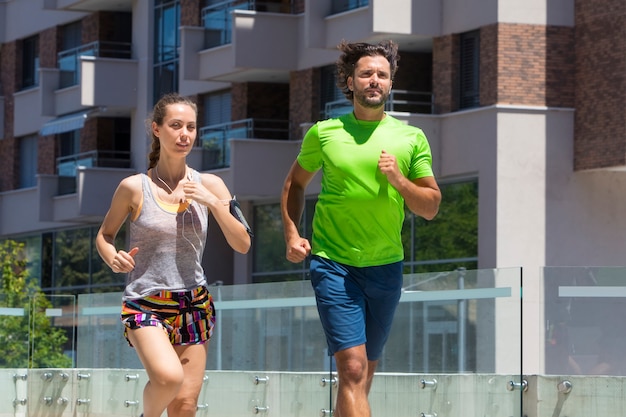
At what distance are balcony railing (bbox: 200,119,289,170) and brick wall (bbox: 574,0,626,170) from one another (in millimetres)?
8761

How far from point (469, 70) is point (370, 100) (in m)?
25.4

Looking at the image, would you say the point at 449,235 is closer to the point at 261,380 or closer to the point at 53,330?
the point at 53,330

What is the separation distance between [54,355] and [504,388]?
686cm

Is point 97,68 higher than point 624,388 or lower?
higher

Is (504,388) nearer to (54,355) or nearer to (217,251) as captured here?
(54,355)

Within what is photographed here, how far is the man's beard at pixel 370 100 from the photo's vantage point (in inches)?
307

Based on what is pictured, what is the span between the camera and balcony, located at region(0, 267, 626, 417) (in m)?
11.7

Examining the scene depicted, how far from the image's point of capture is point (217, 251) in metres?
42.3

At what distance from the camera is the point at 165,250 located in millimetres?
7809

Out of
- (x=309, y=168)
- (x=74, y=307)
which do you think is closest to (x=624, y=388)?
(x=309, y=168)

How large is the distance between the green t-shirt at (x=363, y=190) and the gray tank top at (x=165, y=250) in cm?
60

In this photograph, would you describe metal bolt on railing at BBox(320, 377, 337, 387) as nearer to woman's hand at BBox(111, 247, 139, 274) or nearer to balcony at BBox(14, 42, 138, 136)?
woman's hand at BBox(111, 247, 139, 274)

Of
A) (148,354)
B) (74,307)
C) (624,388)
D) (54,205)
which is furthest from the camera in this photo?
(54,205)

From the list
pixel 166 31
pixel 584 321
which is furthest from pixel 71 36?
pixel 584 321
